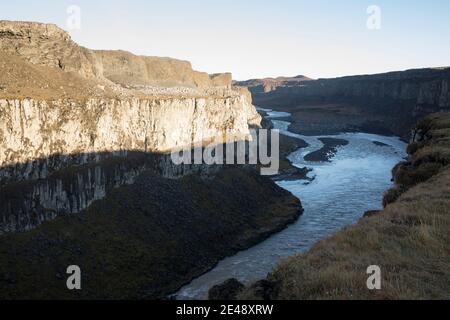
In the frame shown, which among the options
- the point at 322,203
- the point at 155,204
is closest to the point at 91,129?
the point at 155,204

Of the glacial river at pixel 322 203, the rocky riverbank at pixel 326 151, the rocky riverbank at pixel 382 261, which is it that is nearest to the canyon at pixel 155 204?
the rocky riverbank at pixel 382 261

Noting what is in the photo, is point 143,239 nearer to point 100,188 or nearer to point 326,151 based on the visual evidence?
point 100,188

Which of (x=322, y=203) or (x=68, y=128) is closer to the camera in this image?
(x=68, y=128)

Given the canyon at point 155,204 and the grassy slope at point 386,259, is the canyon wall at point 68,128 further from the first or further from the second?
the grassy slope at point 386,259

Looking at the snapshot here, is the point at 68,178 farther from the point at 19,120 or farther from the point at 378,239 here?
the point at 378,239

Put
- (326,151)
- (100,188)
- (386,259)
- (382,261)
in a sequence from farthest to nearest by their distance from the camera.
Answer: (326,151) < (100,188) < (386,259) < (382,261)
